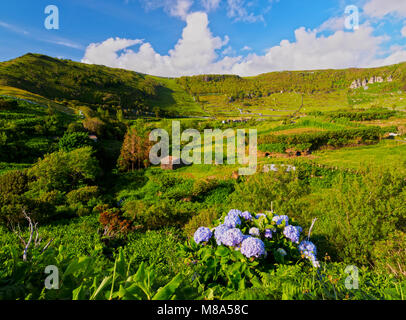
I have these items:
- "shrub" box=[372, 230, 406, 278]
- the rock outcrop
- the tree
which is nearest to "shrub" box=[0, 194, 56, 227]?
"shrub" box=[372, 230, 406, 278]

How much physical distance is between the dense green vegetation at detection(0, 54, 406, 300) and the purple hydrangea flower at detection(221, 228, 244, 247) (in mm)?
109

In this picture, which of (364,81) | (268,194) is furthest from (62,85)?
(364,81)

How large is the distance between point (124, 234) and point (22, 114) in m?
39.7

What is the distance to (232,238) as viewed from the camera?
8.71 ft

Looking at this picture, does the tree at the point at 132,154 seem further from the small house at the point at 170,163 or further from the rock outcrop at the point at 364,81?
the rock outcrop at the point at 364,81

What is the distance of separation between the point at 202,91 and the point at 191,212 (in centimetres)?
17617

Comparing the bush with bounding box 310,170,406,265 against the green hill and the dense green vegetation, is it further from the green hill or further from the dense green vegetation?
the green hill

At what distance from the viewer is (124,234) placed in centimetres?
973

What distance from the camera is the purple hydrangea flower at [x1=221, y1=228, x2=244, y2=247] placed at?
2650mm

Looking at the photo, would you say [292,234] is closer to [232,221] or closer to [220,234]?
[232,221]

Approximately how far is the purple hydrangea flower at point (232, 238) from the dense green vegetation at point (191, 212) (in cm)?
11

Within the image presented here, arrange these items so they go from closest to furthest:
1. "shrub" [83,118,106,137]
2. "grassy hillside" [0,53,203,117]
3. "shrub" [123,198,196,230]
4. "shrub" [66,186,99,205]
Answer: "shrub" [123,198,196,230] → "shrub" [66,186,99,205] → "shrub" [83,118,106,137] → "grassy hillside" [0,53,203,117]
